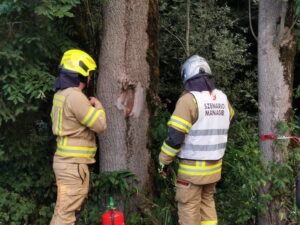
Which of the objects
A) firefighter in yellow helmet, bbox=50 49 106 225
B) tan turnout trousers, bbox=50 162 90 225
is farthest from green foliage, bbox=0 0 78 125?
tan turnout trousers, bbox=50 162 90 225

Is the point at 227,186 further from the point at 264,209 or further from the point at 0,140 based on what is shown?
the point at 0,140

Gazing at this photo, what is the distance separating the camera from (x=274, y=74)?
13.6 feet

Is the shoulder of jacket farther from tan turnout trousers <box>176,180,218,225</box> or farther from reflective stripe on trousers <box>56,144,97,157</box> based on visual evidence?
reflective stripe on trousers <box>56,144,97,157</box>

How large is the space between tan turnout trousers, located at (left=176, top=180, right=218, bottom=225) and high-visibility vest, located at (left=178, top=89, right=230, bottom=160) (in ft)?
1.04

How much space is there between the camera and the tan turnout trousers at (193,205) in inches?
152

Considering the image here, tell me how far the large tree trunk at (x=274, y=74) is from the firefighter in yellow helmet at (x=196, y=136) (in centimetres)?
56

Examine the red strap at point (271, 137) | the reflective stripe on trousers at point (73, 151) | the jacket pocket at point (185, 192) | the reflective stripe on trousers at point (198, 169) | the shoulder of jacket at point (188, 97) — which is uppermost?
the shoulder of jacket at point (188, 97)

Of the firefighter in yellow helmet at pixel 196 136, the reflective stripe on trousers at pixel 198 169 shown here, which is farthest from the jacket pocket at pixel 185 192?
the reflective stripe on trousers at pixel 198 169

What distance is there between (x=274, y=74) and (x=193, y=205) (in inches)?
63.1

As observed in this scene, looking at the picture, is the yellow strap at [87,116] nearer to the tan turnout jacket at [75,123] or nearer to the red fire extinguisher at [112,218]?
the tan turnout jacket at [75,123]

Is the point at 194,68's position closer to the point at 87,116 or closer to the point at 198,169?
the point at 198,169

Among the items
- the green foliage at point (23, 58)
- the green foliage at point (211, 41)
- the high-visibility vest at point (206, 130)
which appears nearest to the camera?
the high-visibility vest at point (206, 130)

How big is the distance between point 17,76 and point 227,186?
8.81 ft

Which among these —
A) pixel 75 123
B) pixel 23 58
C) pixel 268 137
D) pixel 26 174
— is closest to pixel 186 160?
pixel 268 137
